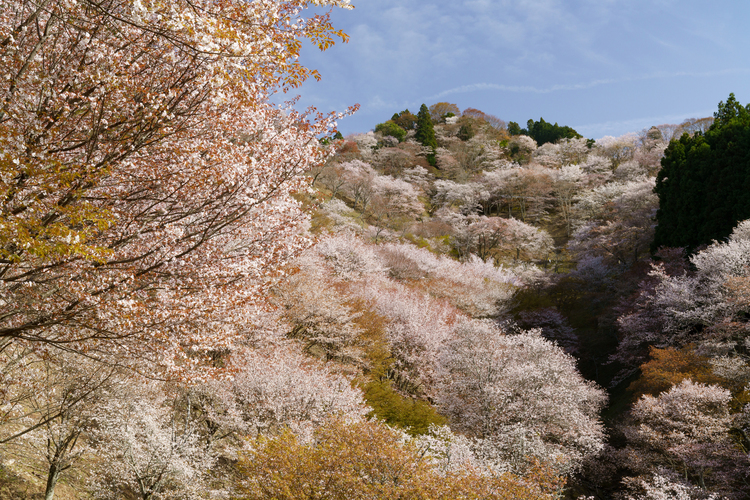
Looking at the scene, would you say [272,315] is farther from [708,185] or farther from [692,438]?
[708,185]

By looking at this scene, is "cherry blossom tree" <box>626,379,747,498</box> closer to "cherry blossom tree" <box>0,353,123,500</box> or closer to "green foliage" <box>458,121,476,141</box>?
"cherry blossom tree" <box>0,353,123,500</box>

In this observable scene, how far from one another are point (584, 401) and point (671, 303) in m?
7.06

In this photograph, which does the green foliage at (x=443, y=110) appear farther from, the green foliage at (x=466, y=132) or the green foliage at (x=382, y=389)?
the green foliage at (x=382, y=389)

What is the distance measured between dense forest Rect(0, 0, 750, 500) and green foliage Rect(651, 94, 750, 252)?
0.55 feet

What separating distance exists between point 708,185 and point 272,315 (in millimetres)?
26206

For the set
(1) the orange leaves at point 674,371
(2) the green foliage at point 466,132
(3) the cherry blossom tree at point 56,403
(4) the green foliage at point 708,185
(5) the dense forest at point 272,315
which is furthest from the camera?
(2) the green foliage at point 466,132

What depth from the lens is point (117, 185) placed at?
5840mm

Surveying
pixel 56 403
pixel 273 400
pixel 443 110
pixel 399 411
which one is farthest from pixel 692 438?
pixel 443 110

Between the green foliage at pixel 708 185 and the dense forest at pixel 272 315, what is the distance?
168 mm

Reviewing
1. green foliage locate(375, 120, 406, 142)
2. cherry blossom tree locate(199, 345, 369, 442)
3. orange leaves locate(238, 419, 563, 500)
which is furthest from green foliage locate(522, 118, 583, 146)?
orange leaves locate(238, 419, 563, 500)

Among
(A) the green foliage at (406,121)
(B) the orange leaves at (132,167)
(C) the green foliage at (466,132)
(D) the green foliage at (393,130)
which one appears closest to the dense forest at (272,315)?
(B) the orange leaves at (132,167)

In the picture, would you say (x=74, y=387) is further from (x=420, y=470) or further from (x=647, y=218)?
(x=647, y=218)

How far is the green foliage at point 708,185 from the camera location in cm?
2286

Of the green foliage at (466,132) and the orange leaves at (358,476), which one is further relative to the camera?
the green foliage at (466,132)
